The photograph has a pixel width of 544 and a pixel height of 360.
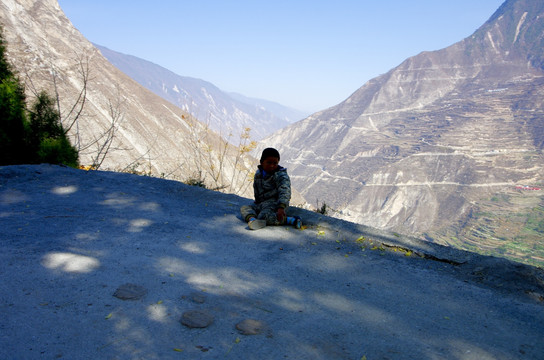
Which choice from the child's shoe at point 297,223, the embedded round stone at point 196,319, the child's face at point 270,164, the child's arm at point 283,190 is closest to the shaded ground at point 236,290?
the embedded round stone at point 196,319

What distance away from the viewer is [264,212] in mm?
4633

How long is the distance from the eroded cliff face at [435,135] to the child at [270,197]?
230 ft

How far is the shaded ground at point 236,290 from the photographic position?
6.62 ft

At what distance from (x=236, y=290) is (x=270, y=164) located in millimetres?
2360

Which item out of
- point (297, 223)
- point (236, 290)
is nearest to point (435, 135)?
point (297, 223)

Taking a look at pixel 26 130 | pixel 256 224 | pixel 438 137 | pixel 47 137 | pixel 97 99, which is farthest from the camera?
pixel 438 137

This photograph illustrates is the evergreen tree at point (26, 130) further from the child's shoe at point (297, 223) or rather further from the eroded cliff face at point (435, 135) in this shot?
the eroded cliff face at point (435, 135)

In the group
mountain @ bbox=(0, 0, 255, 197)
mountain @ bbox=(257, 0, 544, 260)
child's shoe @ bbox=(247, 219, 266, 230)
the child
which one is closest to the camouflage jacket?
the child

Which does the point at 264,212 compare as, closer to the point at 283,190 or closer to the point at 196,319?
the point at 283,190

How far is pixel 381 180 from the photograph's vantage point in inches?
3748

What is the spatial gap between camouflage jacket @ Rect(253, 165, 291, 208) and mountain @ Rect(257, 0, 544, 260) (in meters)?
61.7

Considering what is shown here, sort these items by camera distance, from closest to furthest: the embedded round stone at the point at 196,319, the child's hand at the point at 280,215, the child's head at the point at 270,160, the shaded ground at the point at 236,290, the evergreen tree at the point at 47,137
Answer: the shaded ground at the point at 236,290 → the embedded round stone at the point at 196,319 → the child's hand at the point at 280,215 → the child's head at the point at 270,160 → the evergreen tree at the point at 47,137

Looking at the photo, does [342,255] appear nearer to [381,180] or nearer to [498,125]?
[381,180]

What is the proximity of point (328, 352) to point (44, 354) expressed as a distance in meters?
1.58
